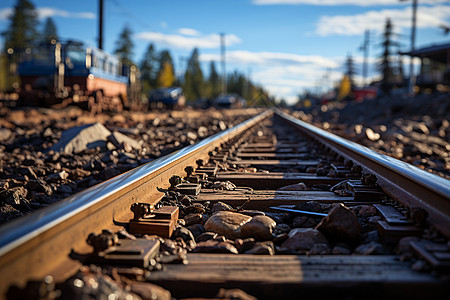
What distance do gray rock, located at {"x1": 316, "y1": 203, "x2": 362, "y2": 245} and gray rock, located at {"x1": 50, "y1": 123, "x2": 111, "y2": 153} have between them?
14.0 feet

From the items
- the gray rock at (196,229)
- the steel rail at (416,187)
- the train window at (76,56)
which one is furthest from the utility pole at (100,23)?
the gray rock at (196,229)

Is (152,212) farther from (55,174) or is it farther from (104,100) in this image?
(104,100)

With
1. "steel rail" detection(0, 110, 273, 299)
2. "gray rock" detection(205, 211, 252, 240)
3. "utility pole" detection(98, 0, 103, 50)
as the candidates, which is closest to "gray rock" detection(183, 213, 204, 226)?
"gray rock" detection(205, 211, 252, 240)

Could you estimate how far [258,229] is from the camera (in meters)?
2.14

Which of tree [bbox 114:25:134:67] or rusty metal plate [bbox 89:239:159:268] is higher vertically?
tree [bbox 114:25:134:67]

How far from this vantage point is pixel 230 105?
137 feet

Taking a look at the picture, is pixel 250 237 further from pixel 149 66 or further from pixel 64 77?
pixel 149 66

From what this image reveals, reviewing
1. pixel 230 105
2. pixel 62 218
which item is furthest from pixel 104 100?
pixel 230 105

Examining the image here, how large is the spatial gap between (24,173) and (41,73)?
12690mm

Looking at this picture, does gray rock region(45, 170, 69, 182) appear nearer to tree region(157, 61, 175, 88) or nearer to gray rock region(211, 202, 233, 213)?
gray rock region(211, 202, 233, 213)

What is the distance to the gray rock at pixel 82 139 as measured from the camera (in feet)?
18.2

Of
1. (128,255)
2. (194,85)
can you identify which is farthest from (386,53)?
(128,255)

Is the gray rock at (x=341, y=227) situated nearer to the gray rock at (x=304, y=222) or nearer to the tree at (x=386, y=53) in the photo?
the gray rock at (x=304, y=222)

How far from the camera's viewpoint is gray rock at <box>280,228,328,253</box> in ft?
6.42
